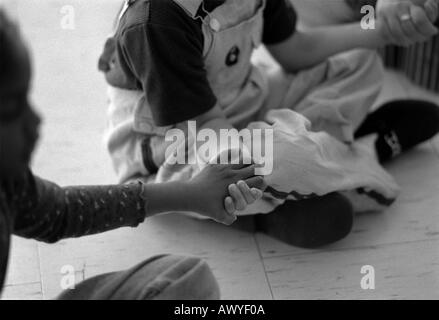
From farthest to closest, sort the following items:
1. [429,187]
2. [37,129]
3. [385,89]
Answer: [385,89]
[429,187]
[37,129]

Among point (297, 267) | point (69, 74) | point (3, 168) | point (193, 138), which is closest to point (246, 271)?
point (297, 267)

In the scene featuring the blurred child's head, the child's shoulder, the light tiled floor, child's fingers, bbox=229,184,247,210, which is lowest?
the light tiled floor

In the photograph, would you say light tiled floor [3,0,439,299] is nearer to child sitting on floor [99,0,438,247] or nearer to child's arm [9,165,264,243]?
child sitting on floor [99,0,438,247]

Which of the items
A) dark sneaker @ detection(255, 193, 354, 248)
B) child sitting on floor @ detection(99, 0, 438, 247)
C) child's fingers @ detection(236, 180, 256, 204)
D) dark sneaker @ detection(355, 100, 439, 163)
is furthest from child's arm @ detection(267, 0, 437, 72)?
child's fingers @ detection(236, 180, 256, 204)

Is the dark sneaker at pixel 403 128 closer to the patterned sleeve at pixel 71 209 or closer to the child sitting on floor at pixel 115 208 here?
the child sitting on floor at pixel 115 208

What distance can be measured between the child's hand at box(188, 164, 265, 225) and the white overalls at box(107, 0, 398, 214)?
0.35ft

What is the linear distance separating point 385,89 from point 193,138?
500 mm

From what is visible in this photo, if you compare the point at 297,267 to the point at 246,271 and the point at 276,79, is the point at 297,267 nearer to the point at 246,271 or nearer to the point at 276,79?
the point at 246,271

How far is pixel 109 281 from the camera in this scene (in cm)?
85

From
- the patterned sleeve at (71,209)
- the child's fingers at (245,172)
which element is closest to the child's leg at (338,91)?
the child's fingers at (245,172)

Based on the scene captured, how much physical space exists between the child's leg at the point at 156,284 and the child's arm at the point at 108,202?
2.2 inches

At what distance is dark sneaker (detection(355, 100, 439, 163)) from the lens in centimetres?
125

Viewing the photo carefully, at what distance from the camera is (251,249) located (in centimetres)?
111

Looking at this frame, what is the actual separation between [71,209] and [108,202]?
0.04 metres
